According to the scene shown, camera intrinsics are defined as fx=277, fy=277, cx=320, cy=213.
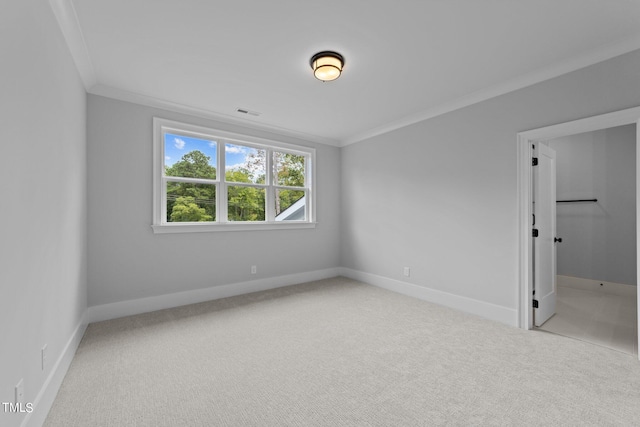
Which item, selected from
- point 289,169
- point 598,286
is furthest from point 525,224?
point 289,169

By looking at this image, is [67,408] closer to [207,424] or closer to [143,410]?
[143,410]

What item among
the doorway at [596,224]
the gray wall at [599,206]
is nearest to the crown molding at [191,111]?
the doorway at [596,224]

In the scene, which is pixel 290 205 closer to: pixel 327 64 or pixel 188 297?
pixel 188 297

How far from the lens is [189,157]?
152 inches

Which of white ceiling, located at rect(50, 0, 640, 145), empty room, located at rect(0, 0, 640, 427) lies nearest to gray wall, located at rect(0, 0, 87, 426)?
empty room, located at rect(0, 0, 640, 427)

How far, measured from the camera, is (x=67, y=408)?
1707 mm

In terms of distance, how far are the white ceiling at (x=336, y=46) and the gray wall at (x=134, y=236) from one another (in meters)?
0.33

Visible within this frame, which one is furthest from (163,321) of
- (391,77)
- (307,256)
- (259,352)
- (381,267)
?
(391,77)

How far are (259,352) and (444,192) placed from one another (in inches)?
115

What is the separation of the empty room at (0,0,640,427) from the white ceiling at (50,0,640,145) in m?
0.02

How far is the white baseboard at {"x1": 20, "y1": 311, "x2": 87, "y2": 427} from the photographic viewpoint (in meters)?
1.48

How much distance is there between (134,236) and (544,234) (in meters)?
4.74

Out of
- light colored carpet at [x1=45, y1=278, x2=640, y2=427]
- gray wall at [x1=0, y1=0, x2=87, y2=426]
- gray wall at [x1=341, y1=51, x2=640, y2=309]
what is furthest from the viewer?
gray wall at [x1=341, y1=51, x2=640, y2=309]

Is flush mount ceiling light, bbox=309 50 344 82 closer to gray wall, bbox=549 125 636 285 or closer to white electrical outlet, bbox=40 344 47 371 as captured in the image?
white electrical outlet, bbox=40 344 47 371
